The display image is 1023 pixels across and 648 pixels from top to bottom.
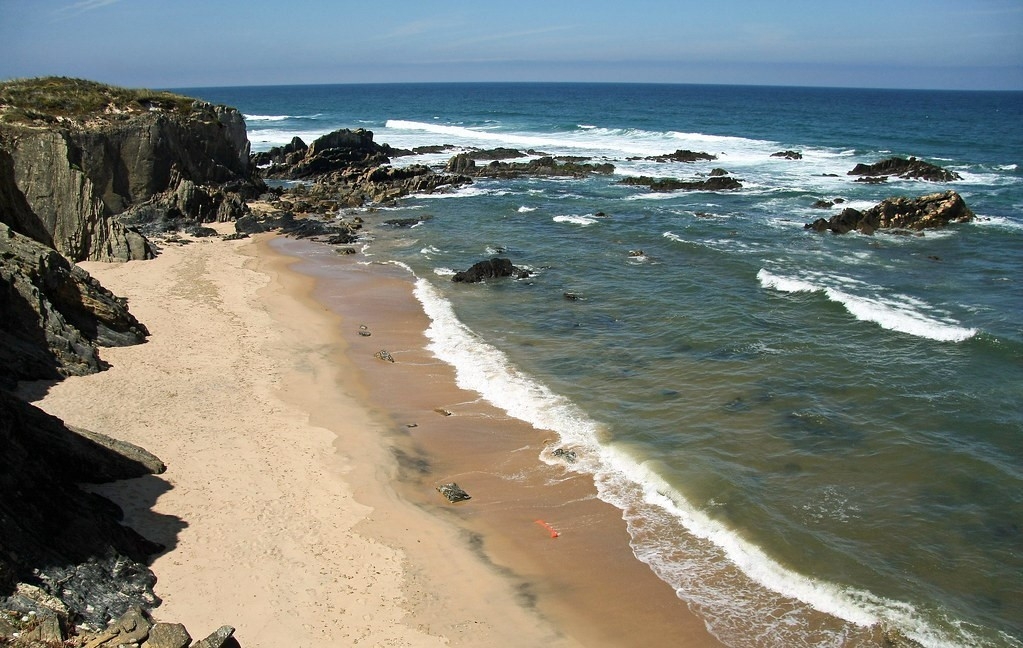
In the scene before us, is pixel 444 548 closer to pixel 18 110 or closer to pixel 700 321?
pixel 700 321

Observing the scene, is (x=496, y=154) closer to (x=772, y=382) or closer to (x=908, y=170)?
(x=908, y=170)

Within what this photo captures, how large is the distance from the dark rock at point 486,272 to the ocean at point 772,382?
0.54 metres

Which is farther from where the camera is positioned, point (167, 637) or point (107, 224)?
point (107, 224)

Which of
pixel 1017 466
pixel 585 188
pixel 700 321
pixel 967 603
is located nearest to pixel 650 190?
pixel 585 188

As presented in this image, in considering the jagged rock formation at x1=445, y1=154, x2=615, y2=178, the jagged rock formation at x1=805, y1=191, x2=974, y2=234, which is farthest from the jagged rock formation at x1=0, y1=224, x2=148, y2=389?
the jagged rock formation at x1=445, y1=154, x2=615, y2=178

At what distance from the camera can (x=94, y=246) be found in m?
26.0

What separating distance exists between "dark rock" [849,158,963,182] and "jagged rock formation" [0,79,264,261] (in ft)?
126

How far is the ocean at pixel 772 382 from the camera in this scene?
1062cm

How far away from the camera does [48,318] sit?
626 inches

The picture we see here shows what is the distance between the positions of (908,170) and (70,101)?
47223 mm

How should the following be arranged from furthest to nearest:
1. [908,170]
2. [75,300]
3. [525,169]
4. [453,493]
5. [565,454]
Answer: [525,169] → [908,170] → [75,300] → [565,454] → [453,493]

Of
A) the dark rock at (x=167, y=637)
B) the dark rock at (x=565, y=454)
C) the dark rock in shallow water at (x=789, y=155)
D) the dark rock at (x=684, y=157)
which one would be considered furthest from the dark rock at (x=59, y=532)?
the dark rock in shallow water at (x=789, y=155)

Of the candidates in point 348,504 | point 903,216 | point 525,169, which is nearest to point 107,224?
point 348,504

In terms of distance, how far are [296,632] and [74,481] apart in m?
4.52
